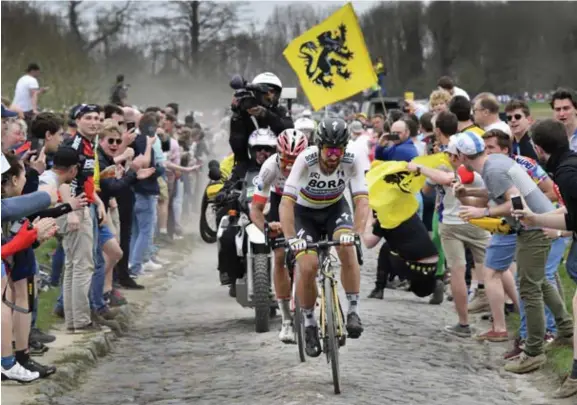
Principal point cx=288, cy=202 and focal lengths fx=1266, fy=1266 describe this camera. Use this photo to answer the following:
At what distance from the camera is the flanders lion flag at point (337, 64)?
1947cm

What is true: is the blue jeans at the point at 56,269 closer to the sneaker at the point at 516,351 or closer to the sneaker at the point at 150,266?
the sneaker at the point at 150,266

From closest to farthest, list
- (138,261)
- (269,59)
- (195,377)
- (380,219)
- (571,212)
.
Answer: (571,212) → (195,377) → (380,219) → (138,261) → (269,59)

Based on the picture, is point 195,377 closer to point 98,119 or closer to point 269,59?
point 98,119

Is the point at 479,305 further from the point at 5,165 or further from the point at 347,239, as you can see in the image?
the point at 5,165

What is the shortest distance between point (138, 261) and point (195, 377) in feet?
23.1

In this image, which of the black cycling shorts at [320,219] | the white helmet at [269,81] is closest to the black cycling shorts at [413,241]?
the white helmet at [269,81]

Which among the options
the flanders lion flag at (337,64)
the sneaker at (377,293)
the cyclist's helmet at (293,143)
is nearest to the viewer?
the cyclist's helmet at (293,143)

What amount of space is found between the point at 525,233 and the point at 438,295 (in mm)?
4437

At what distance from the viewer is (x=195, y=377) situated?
36.1 ft

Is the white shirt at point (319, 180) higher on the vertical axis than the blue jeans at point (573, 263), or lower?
higher

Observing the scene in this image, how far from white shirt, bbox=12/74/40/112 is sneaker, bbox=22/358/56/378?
37.8ft

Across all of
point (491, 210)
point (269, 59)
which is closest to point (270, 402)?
point (491, 210)

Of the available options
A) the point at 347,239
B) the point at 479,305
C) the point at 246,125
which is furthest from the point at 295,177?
the point at 479,305

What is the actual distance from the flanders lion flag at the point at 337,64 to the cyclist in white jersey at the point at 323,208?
8766mm
